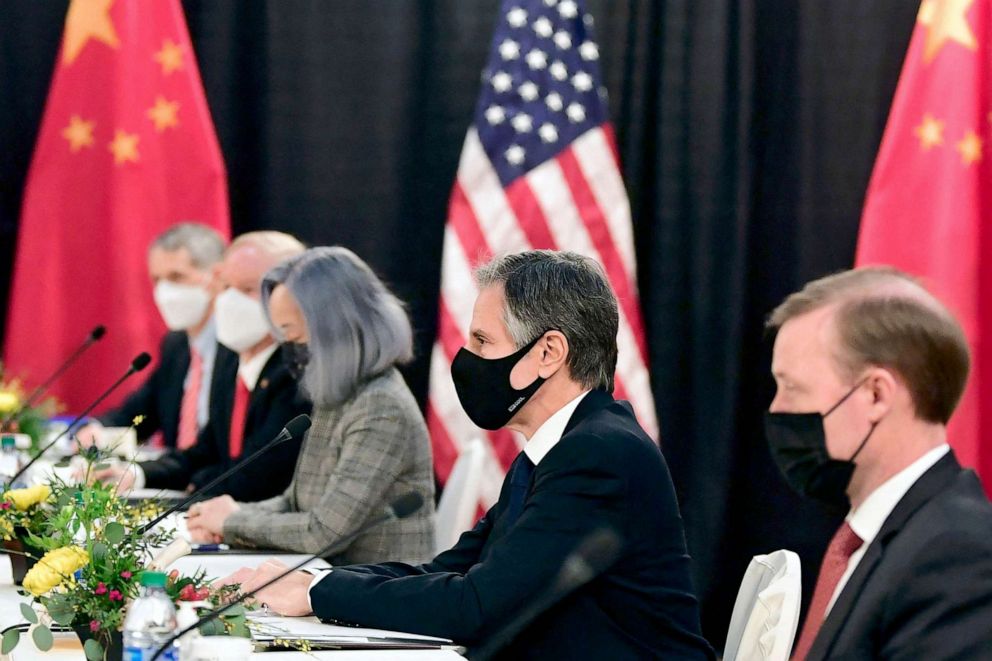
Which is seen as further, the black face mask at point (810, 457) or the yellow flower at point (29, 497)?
the yellow flower at point (29, 497)

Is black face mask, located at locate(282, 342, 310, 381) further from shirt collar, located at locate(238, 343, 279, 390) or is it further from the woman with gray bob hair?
shirt collar, located at locate(238, 343, 279, 390)

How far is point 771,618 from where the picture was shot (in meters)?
2.06

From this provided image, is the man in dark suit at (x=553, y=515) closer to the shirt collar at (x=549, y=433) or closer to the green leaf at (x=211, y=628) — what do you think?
the shirt collar at (x=549, y=433)

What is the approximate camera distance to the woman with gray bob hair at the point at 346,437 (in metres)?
3.04

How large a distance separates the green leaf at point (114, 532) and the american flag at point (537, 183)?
9.96 ft

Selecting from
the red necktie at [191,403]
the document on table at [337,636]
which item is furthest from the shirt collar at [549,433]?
the red necktie at [191,403]

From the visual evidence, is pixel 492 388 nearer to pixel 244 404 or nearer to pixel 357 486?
pixel 357 486

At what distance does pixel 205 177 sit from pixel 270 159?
0.89 ft

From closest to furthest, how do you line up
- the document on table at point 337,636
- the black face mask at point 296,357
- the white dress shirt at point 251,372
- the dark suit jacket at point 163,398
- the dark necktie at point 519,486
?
the document on table at point 337,636, the dark necktie at point 519,486, the black face mask at point 296,357, the white dress shirt at point 251,372, the dark suit jacket at point 163,398

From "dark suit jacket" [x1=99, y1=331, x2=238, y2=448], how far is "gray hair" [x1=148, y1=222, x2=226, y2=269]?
1.09ft

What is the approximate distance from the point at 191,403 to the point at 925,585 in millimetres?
3558

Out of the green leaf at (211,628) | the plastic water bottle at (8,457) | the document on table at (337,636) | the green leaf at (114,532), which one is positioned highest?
the green leaf at (114,532)

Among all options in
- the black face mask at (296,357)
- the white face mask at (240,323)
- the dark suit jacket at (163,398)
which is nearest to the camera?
the black face mask at (296,357)

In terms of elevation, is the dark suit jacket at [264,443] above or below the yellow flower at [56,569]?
below
